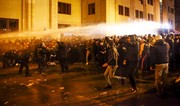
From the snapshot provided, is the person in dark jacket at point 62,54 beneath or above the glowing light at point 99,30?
beneath

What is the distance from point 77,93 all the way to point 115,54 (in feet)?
6.80

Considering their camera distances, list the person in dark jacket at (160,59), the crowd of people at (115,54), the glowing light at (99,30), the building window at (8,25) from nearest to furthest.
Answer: the person in dark jacket at (160,59) → the crowd of people at (115,54) → the building window at (8,25) → the glowing light at (99,30)

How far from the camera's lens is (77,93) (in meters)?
9.53

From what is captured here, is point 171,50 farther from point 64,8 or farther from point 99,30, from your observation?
point 64,8

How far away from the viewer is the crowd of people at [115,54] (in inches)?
346

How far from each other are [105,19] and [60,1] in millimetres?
5803

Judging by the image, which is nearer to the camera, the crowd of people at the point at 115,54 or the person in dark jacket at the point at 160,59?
the person in dark jacket at the point at 160,59

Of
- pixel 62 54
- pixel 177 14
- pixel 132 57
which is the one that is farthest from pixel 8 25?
pixel 177 14

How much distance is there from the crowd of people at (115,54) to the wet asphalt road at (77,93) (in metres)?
0.52

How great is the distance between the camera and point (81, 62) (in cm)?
2047

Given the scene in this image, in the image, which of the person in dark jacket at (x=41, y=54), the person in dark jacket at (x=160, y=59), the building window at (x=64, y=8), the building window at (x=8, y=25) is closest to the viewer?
the person in dark jacket at (x=160, y=59)

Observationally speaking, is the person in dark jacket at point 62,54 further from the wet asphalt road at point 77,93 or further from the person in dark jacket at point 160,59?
the person in dark jacket at point 160,59

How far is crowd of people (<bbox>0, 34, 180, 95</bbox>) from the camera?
880 centimetres

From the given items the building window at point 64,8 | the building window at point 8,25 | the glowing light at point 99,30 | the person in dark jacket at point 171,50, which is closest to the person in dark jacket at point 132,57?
the person in dark jacket at point 171,50
